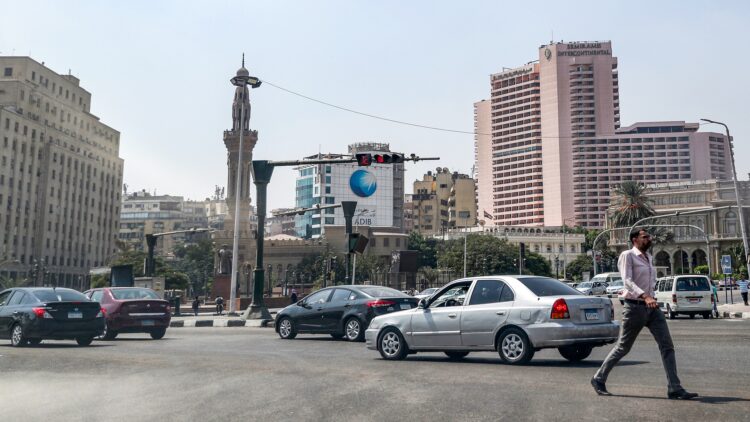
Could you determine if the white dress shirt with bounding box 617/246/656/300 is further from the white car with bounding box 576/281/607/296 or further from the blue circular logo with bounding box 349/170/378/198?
the blue circular logo with bounding box 349/170/378/198

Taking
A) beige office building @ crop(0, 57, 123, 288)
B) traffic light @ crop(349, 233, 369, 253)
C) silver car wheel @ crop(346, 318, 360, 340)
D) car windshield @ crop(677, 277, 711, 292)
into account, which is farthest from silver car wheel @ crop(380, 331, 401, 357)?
beige office building @ crop(0, 57, 123, 288)

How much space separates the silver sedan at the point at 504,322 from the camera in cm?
999

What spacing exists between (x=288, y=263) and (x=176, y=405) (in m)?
126

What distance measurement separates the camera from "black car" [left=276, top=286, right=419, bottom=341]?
1574 cm

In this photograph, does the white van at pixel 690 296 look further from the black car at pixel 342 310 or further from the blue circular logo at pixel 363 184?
the blue circular logo at pixel 363 184

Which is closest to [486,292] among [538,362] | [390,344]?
[538,362]

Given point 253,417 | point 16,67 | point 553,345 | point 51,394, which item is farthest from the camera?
point 16,67

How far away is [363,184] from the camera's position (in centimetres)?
14988

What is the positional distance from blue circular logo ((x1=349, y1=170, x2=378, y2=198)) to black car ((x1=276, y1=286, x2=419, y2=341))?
13249 cm

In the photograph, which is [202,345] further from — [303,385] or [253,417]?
[253,417]

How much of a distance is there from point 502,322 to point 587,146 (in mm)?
170093

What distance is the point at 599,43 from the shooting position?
171 metres

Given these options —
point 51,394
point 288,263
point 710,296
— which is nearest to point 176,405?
point 51,394

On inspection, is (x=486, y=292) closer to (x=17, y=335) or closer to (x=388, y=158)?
(x=17, y=335)
